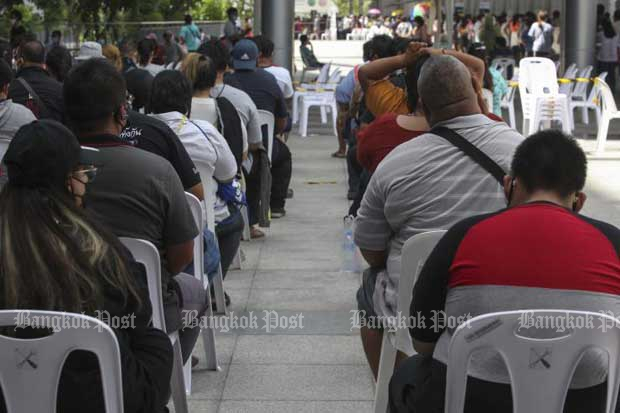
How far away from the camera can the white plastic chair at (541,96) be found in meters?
14.8

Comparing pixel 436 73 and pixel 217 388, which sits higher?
pixel 436 73

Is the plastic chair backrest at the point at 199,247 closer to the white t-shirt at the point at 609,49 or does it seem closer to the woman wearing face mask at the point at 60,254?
the woman wearing face mask at the point at 60,254

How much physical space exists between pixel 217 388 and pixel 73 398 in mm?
2201

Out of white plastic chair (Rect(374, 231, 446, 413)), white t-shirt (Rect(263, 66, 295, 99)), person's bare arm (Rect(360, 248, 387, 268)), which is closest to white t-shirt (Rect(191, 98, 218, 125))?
person's bare arm (Rect(360, 248, 387, 268))

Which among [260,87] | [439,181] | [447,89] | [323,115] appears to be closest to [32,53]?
[260,87]

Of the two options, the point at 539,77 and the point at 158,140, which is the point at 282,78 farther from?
the point at 158,140

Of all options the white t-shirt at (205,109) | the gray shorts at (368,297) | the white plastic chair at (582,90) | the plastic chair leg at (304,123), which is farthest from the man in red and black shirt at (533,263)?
the white plastic chair at (582,90)

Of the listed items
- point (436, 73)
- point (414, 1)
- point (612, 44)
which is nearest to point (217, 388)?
point (436, 73)

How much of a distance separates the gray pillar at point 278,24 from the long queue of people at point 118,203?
421 inches

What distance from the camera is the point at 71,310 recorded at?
3168mm

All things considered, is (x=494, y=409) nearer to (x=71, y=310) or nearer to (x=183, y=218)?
(x=71, y=310)

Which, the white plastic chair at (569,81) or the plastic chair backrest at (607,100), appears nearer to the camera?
the plastic chair backrest at (607,100)

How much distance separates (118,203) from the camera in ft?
14.2

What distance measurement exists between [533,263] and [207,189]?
133 inches
